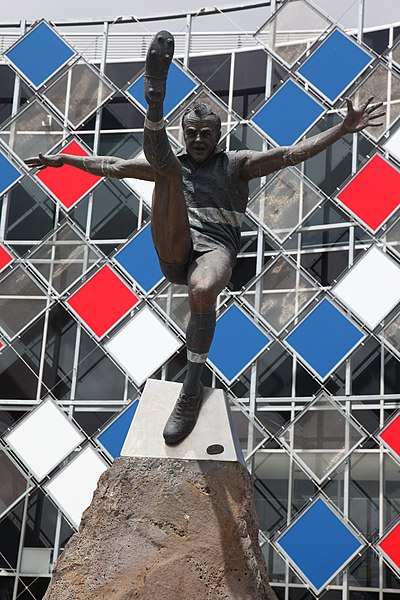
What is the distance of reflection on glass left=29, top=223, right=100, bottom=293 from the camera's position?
47.9 ft

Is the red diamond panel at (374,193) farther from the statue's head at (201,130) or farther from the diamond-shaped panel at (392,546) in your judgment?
the statue's head at (201,130)

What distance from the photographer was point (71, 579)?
556cm

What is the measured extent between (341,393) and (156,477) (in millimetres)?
7935

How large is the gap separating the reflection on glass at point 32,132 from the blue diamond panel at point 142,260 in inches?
82.5

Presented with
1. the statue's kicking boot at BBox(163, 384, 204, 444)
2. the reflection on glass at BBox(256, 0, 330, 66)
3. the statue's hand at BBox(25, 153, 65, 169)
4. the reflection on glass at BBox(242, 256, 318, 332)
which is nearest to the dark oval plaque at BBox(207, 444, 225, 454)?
the statue's kicking boot at BBox(163, 384, 204, 444)

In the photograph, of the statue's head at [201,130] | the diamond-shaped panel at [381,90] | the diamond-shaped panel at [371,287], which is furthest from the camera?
the diamond-shaped panel at [381,90]

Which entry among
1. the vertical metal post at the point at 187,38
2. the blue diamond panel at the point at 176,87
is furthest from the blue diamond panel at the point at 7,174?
the vertical metal post at the point at 187,38

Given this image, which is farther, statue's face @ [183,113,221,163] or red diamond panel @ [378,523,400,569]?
red diamond panel @ [378,523,400,569]

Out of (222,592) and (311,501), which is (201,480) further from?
(311,501)

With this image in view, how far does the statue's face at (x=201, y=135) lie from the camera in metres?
6.12

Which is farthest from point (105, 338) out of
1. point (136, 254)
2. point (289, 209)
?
point (289, 209)

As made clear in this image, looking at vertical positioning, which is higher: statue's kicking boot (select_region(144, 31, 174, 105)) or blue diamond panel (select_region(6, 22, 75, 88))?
blue diamond panel (select_region(6, 22, 75, 88))

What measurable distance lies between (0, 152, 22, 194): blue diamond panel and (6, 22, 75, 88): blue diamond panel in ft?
3.92

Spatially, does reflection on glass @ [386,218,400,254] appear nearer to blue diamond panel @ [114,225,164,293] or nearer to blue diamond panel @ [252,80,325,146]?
blue diamond panel @ [252,80,325,146]
